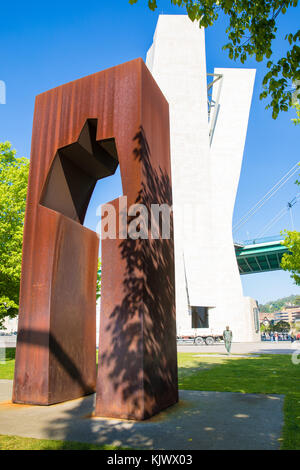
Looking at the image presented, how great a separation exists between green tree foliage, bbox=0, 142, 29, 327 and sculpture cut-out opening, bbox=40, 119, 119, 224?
7626 millimetres

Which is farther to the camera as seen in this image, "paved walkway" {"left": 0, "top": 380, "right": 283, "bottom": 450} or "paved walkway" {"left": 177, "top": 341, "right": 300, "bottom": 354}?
"paved walkway" {"left": 177, "top": 341, "right": 300, "bottom": 354}

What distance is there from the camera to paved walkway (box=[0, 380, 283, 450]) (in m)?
3.97

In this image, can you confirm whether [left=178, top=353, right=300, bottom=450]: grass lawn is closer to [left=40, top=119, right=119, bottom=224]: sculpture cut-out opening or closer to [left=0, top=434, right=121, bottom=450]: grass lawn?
[left=0, top=434, right=121, bottom=450]: grass lawn

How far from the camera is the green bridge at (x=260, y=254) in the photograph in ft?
150

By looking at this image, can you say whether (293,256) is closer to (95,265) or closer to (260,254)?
(95,265)

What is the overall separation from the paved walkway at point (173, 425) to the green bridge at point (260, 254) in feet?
123

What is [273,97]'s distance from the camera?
523 centimetres

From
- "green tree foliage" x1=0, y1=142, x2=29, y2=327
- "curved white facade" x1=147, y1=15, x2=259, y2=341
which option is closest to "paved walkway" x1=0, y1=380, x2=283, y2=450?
"green tree foliage" x1=0, y1=142, x2=29, y2=327

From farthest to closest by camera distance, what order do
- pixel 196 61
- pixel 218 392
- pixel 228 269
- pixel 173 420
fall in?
1. pixel 196 61
2. pixel 228 269
3. pixel 218 392
4. pixel 173 420

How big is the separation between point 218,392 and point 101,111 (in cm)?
636

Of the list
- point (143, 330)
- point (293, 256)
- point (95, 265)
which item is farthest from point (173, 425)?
point (293, 256)

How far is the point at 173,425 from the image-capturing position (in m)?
A: 4.70
